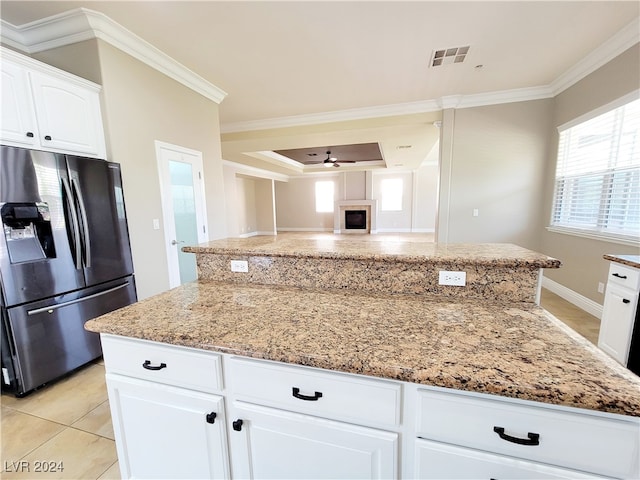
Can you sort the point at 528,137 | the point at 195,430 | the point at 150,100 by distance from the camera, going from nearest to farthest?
1. the point at 195,430
2. the point at 150,100
3. the point at 528,137

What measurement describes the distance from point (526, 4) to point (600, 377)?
108 inches

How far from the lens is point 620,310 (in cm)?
189

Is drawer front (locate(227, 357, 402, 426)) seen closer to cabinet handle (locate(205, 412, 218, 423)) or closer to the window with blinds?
cabinet handle (locate(205, 412, 218, 423))

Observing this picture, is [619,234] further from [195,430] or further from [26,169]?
[26,169]

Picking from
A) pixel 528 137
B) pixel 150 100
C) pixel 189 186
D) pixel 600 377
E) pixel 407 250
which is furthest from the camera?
pixel 528 137

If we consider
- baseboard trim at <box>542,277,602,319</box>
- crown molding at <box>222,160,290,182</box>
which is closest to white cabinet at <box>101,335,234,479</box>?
baseboard trim at <box>542,277,602,319</box>

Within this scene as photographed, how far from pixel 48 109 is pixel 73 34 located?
80 cm

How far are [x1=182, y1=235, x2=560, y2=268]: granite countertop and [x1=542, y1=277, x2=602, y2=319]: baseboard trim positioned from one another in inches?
102

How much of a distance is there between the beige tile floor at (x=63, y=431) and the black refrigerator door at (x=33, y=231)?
0.73 meters

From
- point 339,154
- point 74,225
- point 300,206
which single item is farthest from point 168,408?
point 300,206

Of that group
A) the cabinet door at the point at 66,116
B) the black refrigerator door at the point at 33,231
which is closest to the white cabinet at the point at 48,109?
the cabinet door at the point at 66,116

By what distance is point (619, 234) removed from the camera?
2.63 meters

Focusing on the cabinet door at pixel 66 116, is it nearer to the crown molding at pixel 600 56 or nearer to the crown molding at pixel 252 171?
the crown molding at pixel 600 56

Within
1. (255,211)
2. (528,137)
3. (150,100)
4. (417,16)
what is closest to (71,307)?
(150,100)
